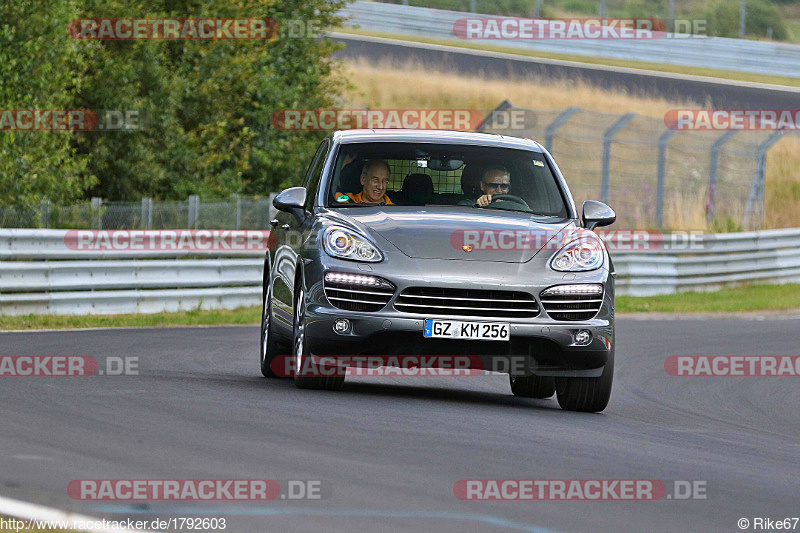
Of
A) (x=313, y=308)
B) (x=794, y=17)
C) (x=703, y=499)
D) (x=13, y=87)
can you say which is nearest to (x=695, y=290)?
Result: (x=13, y=87)

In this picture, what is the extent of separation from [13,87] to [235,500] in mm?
17705

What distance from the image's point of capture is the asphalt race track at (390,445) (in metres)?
5.70

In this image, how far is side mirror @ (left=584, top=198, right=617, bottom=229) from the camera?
33.2 ft

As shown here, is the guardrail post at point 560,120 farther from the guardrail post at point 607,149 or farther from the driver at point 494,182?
the driver at point 494,182

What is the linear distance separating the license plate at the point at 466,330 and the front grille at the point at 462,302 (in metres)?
0.06

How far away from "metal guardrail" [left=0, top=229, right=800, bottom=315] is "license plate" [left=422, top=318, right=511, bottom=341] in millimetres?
8469

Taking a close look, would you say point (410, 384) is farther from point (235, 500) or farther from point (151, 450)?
point (235, 500)

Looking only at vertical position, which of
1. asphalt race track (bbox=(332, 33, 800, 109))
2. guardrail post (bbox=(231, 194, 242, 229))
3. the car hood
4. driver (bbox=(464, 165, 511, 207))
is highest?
asphalt race track (bbox=(332, 33, 800, 109))

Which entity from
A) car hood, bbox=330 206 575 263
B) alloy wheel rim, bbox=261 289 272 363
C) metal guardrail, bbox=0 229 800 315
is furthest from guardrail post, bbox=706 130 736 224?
car hood, bbox=330 206 575 263

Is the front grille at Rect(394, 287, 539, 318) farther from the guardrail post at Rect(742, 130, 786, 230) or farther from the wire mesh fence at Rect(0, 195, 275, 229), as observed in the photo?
the guardrail post at Rect(742, 130, 786, 230)

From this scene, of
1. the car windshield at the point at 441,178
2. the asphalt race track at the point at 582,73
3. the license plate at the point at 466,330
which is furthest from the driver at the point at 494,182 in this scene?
the asphalt race track at the point at 582,73

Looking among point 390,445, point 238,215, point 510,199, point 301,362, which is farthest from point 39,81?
point 390,445

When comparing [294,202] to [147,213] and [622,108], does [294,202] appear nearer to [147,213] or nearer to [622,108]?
[147,213]

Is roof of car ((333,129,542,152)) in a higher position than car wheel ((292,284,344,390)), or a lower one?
higher
